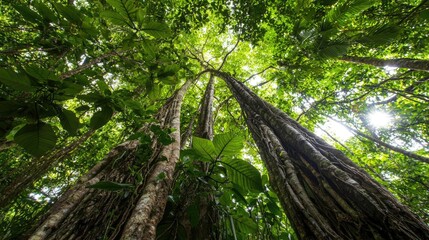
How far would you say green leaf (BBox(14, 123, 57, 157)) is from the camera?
813 millimetres

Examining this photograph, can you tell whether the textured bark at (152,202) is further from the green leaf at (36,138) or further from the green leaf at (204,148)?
the green leaf at (36,138)

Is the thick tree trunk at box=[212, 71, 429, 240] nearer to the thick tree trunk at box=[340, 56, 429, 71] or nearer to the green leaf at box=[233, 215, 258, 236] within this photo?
the green leaf at box=[233, 215, 258, 236]

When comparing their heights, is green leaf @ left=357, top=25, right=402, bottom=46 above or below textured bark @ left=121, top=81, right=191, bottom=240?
above

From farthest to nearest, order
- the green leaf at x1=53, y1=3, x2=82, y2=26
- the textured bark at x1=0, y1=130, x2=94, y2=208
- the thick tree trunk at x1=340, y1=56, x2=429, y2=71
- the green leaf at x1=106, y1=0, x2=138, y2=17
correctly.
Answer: the thick tree trunk at x1=340, y1=56, x2=429, y2=71 → the textured bark at x1=0, y1=130, x2=94, y2=208 → the green leaf at x1=106, y1=0, x2=138, y2=17 → the green leaf at x1=53, y1=3, x2=82, y2=26

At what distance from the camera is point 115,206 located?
1337 mm

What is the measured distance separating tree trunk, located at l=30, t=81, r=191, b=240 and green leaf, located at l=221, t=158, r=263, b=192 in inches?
16.9

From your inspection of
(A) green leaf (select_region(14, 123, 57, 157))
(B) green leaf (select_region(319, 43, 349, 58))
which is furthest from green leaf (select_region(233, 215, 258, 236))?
(B) green leaf (select_region(319, 43, 349, 58))

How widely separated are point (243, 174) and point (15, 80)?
48.5 inches

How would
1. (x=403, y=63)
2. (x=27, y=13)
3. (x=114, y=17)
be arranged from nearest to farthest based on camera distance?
(x=27, y=13)
(x=114, y=17)
(x=403, y=63)

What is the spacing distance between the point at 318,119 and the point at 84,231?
5406 millimetres

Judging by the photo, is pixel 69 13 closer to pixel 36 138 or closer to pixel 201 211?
pixel 36 138

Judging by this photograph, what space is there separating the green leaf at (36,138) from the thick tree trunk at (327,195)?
125 centimetres

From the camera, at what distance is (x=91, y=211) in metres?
1.32

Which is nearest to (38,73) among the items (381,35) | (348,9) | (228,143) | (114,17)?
(114,17)
